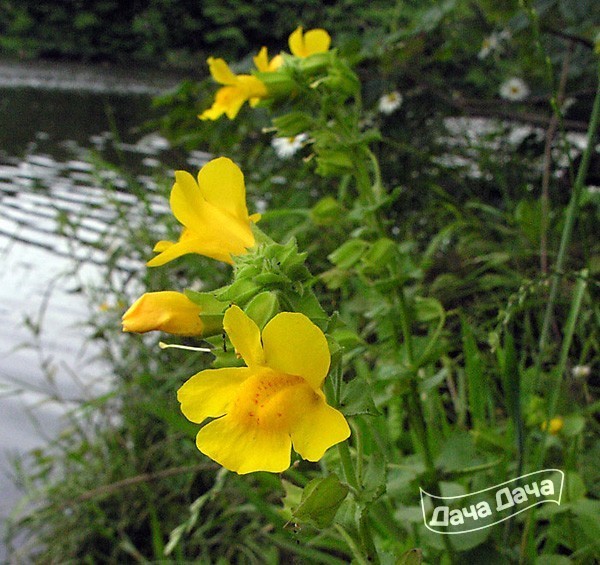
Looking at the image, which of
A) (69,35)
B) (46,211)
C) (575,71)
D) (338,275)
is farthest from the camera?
(69,35)

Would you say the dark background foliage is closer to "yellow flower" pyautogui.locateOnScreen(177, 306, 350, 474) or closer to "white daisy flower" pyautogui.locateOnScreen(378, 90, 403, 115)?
"white daisy flower" pyautogui.locateOnScreen(378, 90, 403, 115)

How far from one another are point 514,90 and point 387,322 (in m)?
1.20

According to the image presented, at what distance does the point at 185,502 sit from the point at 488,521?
2.51ft

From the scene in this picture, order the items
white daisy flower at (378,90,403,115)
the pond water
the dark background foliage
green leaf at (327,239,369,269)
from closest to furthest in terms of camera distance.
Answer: green leaf at (327,239,369,269)
the pond water
white daisy flower at (378,90,403,115)
the dark background foliage

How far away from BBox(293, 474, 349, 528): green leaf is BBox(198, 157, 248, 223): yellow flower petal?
175 millimetres

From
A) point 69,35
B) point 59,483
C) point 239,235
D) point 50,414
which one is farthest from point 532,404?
point 69,35

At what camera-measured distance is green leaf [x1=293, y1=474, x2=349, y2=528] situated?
342 mm

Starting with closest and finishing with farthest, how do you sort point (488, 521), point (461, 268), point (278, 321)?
1. point (278, 321)
2. point (488, 521)
3. point (461, 268)

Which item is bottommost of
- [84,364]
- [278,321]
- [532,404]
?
[84,364]

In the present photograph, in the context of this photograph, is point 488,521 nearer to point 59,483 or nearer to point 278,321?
point 278,321

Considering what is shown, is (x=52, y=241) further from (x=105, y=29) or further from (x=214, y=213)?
(x=105, y=29)

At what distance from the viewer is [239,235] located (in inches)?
16.8

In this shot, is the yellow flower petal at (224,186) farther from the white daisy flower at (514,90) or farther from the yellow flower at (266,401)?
the white daisy flower at (514,90)

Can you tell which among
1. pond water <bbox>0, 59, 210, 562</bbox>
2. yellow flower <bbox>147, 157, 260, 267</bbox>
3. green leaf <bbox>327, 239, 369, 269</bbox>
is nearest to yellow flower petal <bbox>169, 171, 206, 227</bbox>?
yellow flower <bbox>147, 157, 260, 267</bbox>
